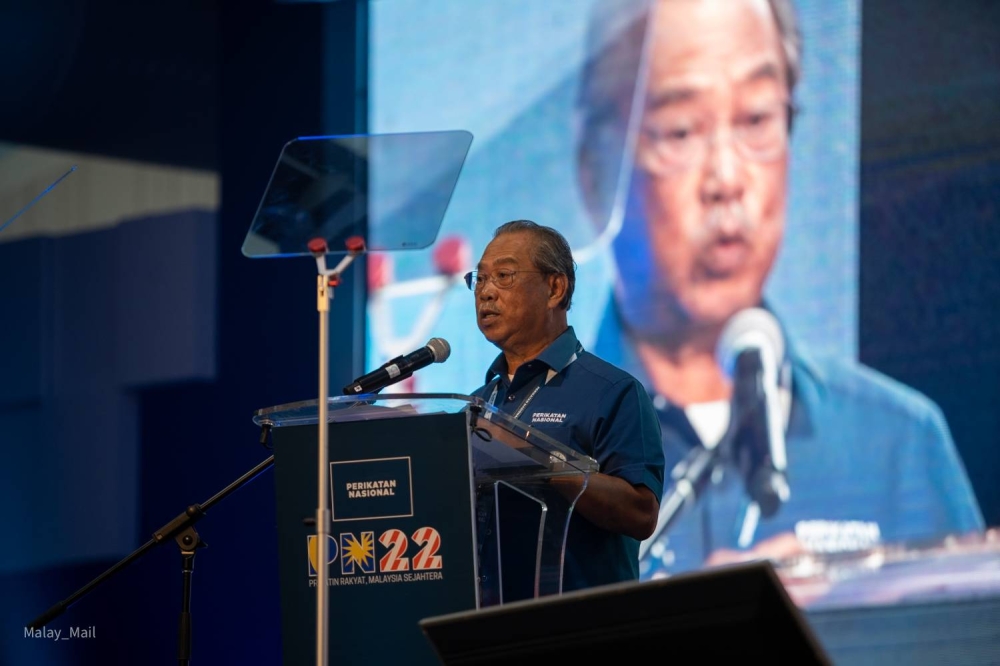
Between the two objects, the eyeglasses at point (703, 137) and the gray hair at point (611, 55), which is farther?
the gray hair at point (611, 55)

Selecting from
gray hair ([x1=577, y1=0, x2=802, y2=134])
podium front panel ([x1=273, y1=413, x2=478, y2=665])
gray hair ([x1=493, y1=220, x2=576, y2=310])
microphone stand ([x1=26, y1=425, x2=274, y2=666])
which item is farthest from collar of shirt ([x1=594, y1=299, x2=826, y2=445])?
podium front panel ([x1=273, y1=413, x2=478, y2=665])

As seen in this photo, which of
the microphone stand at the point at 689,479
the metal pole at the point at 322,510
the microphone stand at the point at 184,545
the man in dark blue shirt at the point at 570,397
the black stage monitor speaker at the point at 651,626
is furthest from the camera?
the microphone stand at the point at 689,479

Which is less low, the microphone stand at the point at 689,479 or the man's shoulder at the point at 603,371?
the man's shoulder at the point at 603,371

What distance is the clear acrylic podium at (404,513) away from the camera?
210cm

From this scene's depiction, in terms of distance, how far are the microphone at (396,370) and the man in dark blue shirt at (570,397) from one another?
12.9 inches

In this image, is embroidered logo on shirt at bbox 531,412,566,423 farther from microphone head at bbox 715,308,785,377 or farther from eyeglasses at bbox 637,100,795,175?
eyeglasses at bbox 637,100,795,175

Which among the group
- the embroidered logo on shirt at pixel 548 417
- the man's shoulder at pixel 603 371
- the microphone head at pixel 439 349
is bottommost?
the embroidered logo on shirt at pixel 548 417

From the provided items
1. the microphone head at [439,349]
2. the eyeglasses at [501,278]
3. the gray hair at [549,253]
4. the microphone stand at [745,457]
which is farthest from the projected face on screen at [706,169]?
the microphone head at [439,349]

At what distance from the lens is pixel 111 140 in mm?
5305

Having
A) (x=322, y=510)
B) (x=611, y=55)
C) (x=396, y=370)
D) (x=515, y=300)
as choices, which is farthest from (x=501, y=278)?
(x=611, y=55)

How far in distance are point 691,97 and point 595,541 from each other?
7.53 ft

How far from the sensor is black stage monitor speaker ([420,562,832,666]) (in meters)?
1.37

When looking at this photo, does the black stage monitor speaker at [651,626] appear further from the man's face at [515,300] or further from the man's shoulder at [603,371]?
the man's face at [515,300]

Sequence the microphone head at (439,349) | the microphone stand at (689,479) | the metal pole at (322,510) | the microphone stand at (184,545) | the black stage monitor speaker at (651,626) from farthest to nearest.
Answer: the microphone stand at (689,479), the microphone stand at (184,545), the microphone head at (439,349), the metal pole at (322,510), the black stage monitor speaker at (651,626)
